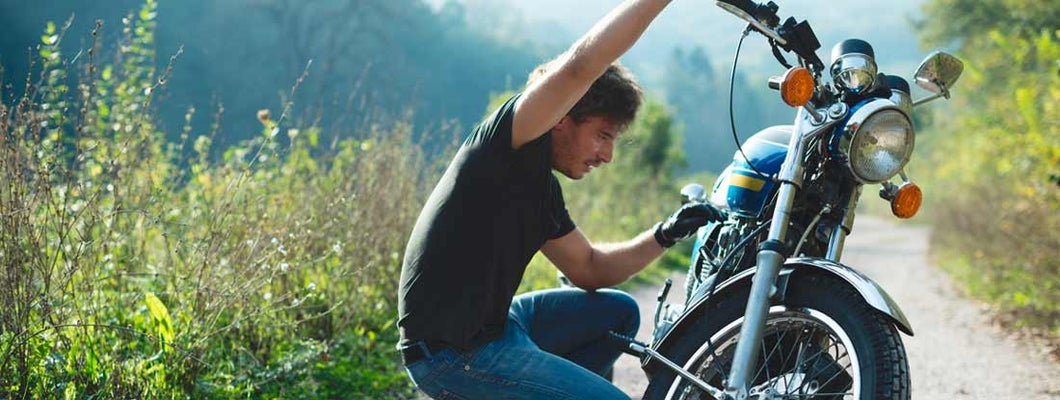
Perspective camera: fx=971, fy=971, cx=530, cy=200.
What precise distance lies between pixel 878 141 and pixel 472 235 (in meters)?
1.07

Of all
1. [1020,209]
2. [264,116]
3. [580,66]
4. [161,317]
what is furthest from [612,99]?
[1020,209]

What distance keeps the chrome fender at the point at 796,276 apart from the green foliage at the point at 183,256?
1.54 m

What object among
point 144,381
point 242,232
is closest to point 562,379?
point 144,381

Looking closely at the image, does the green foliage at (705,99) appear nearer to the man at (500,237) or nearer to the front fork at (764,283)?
the man at (500,237)

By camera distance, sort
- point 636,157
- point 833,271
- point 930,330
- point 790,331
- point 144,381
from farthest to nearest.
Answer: point 636,157 < point 930,330 < point 144,381 < point 790,331 < point 833,271

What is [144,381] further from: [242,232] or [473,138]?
[473,138]

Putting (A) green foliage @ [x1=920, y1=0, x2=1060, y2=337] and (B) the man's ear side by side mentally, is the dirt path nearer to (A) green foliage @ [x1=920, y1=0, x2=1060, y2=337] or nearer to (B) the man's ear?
→ (A) green foliage @ [x1=920, y1=0, x2=1060, y2=337]

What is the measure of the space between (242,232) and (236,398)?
970 mm

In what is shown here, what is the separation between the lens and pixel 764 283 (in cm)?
234

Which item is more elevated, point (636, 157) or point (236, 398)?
point (636, 157)

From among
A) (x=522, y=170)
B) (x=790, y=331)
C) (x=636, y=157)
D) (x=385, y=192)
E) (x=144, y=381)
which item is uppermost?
(x=636, y=157)

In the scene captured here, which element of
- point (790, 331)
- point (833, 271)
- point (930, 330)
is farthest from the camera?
point (930, 330)

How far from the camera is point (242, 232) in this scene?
14.5 ft

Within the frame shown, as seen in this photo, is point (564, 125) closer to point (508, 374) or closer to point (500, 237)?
point (500, 237)
